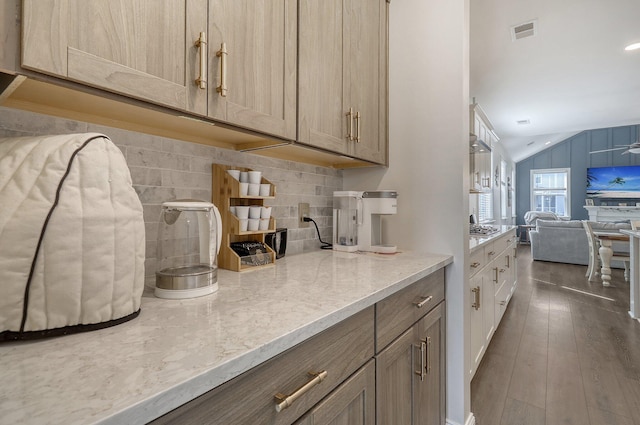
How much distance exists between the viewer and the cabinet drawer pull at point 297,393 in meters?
0.61

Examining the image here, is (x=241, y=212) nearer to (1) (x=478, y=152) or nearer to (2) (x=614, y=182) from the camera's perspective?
(1) (x=478, y=152)

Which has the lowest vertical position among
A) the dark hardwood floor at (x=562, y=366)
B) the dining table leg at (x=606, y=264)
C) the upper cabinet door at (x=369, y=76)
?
the dark hardwood floor at (x=562, y=366)

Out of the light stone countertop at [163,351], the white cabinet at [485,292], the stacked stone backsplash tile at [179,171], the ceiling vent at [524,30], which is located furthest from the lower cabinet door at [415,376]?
the ceiling vent at [524,30]

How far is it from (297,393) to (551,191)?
11645mm

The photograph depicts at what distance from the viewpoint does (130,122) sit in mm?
981

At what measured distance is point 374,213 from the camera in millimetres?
1672

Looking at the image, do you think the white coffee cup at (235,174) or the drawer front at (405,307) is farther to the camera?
the white coffee cup at (235,174)

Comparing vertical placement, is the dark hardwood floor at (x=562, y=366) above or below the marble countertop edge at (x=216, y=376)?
below

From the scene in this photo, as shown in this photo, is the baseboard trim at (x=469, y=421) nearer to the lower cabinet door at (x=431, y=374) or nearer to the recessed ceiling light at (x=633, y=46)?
the lower cabinet door at (x=431, y=374)

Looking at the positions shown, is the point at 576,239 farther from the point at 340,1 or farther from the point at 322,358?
the point at 322,358

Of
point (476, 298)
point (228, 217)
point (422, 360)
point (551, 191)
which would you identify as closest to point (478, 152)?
point (476, 298)

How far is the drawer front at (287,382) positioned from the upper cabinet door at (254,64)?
2.23ft

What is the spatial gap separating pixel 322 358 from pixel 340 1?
1.46m

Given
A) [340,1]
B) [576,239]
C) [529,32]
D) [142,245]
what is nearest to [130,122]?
[142,245]
